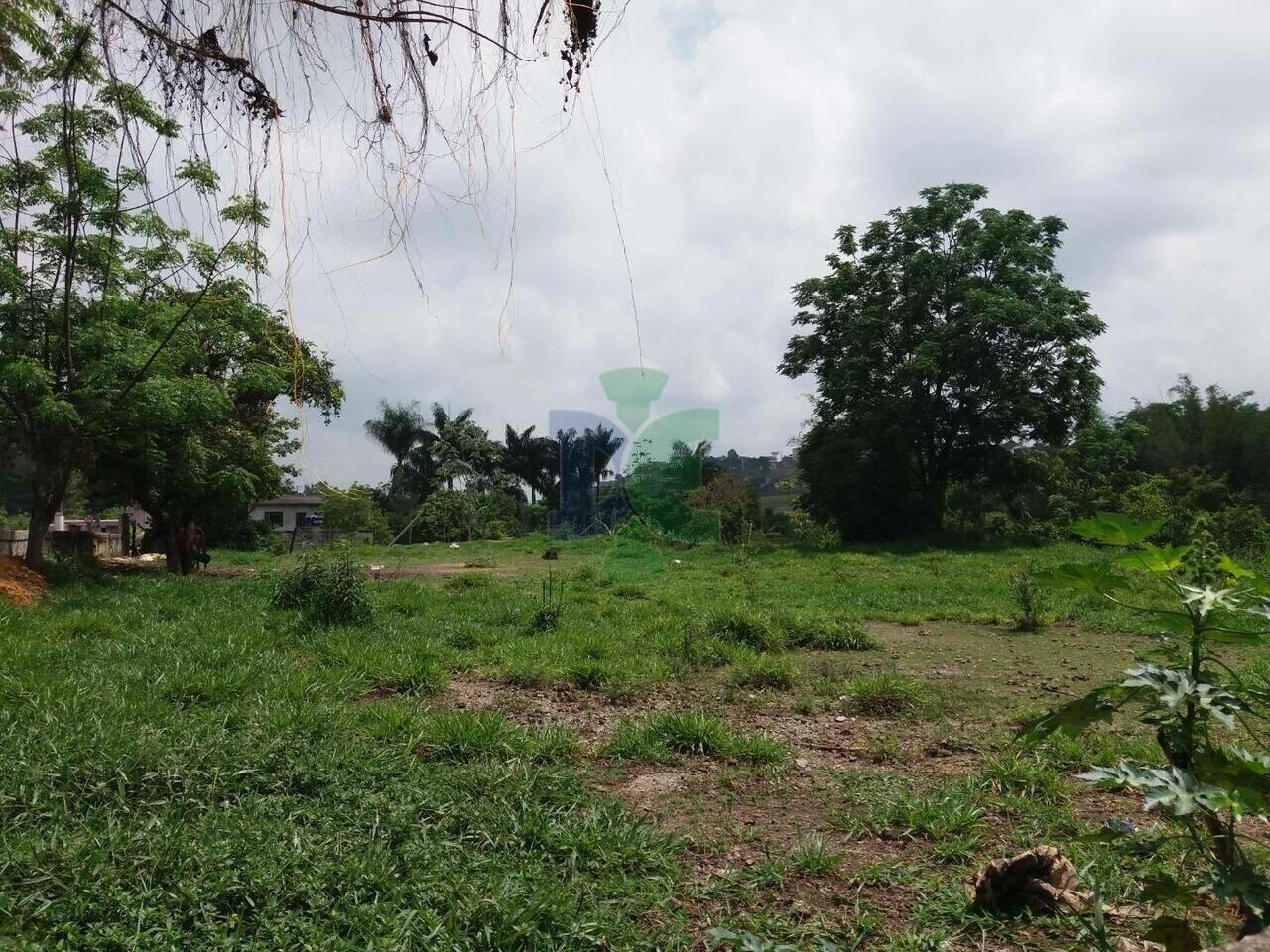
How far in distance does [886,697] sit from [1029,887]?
2.29m

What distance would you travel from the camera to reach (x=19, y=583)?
8180 millimetres

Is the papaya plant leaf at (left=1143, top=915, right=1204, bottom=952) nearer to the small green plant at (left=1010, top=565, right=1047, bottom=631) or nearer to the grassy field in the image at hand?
the grassy field

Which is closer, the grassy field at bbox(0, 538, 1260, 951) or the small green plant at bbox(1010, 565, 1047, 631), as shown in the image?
the grassy field at bbox(0, 538, 1260, 951)

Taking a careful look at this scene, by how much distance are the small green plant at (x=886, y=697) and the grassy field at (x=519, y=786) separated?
2cm

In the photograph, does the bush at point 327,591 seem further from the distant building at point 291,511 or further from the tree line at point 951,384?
the distant building at point 291,511

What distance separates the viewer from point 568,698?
15.3 ft

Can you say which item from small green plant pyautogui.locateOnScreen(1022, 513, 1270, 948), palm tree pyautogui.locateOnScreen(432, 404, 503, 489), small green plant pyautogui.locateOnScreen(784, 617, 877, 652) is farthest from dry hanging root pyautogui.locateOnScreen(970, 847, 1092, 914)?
palm tree pyautogui.locateOnScreen(432, 404, 503, 489)

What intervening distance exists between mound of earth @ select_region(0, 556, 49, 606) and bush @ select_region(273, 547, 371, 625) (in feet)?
7.74

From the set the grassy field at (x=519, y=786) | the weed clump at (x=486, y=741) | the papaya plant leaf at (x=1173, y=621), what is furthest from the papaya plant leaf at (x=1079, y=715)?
the weed clump at (x=486, y=741)

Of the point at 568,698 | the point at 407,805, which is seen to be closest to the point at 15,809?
the point at 407,805

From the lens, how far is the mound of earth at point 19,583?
24.7ft

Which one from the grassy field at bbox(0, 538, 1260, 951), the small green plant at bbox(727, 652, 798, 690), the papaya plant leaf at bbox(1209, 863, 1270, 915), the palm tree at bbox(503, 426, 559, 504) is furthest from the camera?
the palm tree at bbox(503, 426, 559, 504)

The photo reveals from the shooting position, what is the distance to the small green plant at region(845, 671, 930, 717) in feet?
14.5

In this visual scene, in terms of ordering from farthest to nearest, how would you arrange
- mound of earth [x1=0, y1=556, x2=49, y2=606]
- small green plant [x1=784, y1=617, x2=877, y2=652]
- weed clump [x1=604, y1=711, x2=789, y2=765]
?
1. mound of earth [x1=0, y1=556, x2=49, y2=606]
2. small green plant [x1=784, y1=617, x2=877, y2=652]
3. weed clump [x1=604, y1=711, x2=789, y2=765]
